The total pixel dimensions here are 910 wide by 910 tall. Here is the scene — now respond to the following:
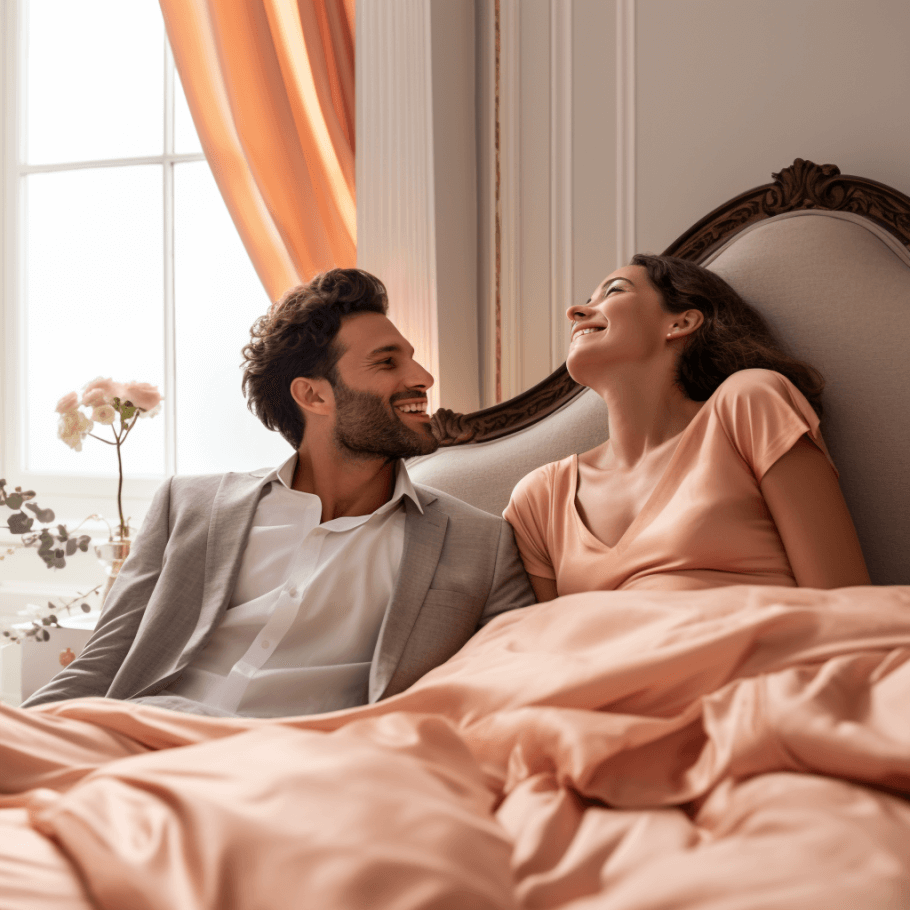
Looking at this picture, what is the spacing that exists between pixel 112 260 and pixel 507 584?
104 inches

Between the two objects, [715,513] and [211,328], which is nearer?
[715,513]

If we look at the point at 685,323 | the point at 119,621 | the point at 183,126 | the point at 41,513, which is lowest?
the point at 119,621

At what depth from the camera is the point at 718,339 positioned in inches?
62.4

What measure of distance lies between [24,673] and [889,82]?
2.63m

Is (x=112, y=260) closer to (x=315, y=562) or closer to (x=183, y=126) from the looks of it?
(x=183, y=126)

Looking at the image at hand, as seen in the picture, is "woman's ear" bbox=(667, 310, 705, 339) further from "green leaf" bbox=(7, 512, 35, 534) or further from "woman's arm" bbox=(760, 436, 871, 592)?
"green leaf" bbox=(7, 512, 35, 534)

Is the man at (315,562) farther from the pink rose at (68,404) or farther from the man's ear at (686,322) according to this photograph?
the pink rose at (68,404)

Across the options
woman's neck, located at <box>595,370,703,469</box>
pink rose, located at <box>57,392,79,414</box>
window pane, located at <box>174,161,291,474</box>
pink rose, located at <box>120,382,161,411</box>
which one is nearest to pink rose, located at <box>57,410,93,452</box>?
pink rose, located at <box>57,392,79,414</box>

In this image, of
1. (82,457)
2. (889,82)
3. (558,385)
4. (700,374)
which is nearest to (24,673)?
(82,457)

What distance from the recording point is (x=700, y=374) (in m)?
1.61

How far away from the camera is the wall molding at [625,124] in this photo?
2.27 meters

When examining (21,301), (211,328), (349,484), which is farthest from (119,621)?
(21,301)

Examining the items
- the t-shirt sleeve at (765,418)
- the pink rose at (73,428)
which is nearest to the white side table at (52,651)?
the pink rose at (73,428)

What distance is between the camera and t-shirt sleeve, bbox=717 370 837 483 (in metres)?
1.38
